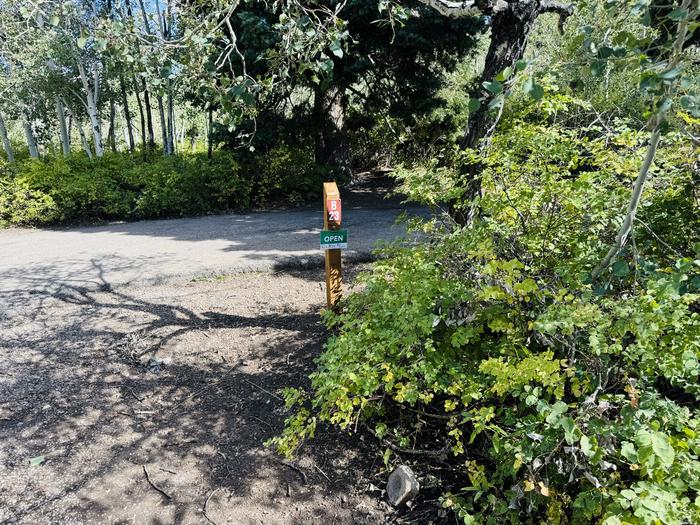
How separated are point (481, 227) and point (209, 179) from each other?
8079 millimetres

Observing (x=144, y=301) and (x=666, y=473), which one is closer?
(x=666, y=473)

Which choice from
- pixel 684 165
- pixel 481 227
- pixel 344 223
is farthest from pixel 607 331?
pixel 344 223

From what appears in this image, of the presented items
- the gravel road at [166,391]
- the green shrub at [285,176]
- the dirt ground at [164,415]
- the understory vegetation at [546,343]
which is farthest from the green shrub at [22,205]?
the understory vegetation at [546,343]

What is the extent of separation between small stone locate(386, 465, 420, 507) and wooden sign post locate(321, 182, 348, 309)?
188 centimetres

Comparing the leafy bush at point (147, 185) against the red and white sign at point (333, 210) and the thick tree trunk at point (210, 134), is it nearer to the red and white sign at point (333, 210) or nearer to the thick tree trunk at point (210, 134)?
the thick tree trunk at point (210, 134)

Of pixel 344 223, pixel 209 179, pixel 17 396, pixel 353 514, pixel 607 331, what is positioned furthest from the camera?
pixel 209 179

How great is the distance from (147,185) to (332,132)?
162 inches

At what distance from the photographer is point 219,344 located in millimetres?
4176

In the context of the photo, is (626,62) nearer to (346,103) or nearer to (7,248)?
(7,248)

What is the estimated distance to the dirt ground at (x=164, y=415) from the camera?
2.46 metres

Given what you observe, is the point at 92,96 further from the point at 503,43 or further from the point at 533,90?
the point at 533,90

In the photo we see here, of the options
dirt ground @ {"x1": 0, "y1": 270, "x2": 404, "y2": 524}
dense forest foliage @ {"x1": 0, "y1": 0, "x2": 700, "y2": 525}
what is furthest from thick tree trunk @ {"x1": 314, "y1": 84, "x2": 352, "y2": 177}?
dense forest foliage @ {"x1": 0, "y1": 0, "x2": 700, "y2": 525}

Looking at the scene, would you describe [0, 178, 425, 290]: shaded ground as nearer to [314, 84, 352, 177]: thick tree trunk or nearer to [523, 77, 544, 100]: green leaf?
[314, 84, 352, 177]: thick tree trunk

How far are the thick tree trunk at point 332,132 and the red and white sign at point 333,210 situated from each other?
641 centimetres
